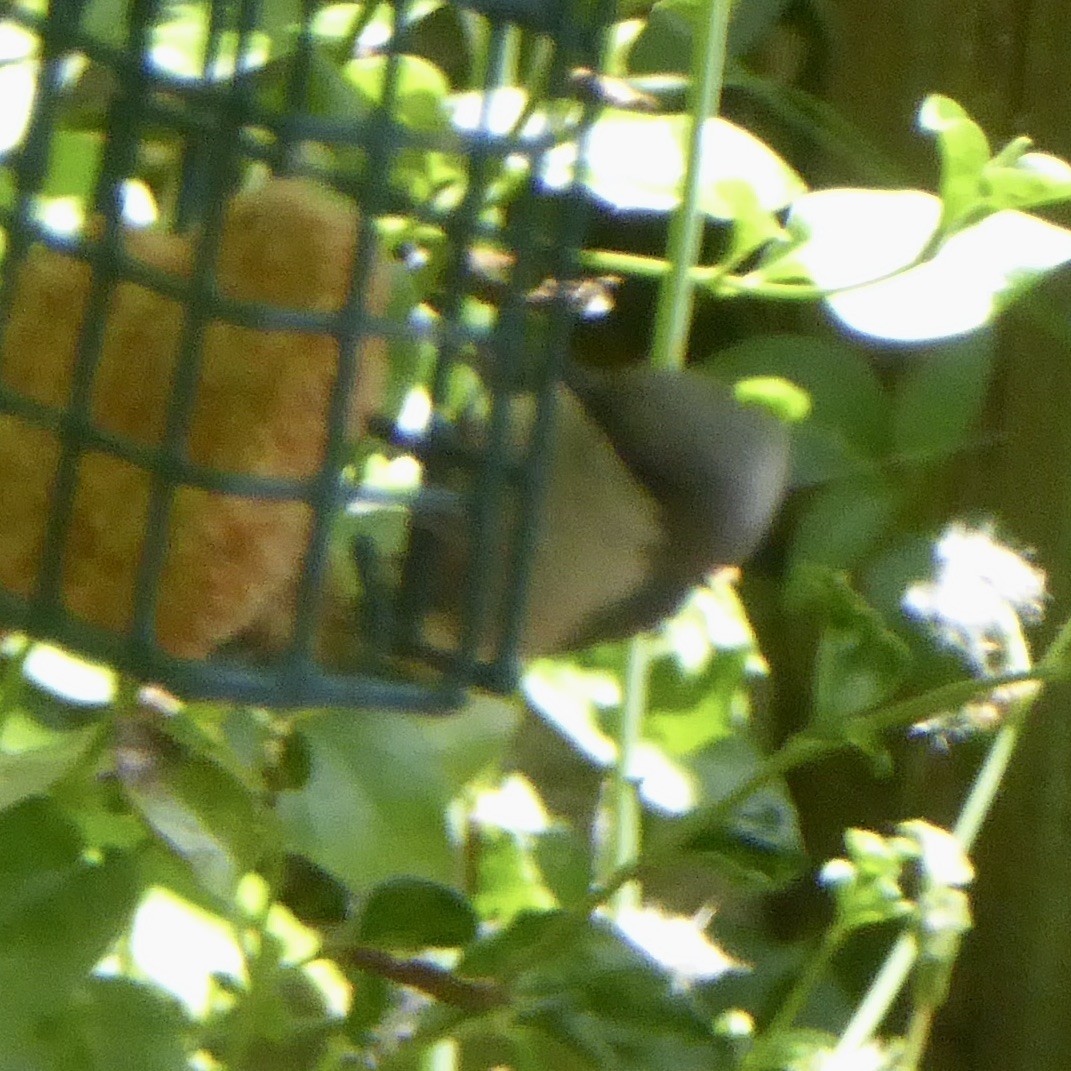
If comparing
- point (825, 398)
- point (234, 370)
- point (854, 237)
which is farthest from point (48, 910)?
point (825, 398)

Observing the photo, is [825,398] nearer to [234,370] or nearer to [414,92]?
[414,92]

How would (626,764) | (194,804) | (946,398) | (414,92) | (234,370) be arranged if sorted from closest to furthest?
(234,370)
(194,804)
(414,92)
(626,764)
(946,398)

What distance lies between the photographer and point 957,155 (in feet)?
2.39

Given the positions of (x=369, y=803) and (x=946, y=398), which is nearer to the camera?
(x=369, y=803)

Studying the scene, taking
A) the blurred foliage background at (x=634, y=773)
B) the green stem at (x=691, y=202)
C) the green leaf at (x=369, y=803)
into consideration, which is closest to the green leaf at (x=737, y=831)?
the blurred foliage background at (x=634, y=773)

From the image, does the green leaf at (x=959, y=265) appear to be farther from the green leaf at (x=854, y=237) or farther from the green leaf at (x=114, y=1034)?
the green leaf at (x=114, y=1034)

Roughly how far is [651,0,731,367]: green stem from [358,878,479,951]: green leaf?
0.94 feet

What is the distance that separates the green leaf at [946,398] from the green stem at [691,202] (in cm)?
30

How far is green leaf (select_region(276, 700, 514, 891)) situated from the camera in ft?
2.14

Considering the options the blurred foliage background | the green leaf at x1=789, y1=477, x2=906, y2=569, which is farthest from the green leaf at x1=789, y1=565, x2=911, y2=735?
the green leaf at x1=789, y1=477, x2=906, y2=569

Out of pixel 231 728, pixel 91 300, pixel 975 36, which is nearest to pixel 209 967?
pixel 231 728

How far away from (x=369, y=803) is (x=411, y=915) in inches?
1.7

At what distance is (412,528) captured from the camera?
0.70 metres

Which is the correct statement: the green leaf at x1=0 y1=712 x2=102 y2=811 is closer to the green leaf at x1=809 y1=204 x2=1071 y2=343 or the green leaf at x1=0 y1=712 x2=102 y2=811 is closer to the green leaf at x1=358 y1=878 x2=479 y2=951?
the green leaf at x1=358 y1=878 x2=479 y2=951
